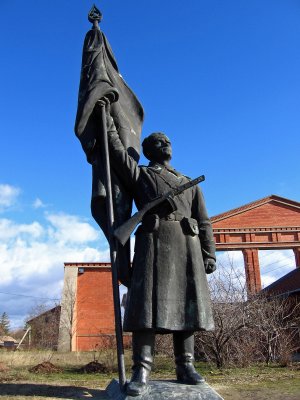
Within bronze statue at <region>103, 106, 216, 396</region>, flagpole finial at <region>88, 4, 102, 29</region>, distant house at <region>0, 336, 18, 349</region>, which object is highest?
flagpole finial at <region>88, 4, 102, 29</region>

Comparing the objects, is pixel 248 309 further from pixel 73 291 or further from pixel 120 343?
pixel 73 291

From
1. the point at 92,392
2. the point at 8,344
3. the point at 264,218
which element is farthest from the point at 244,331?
the point at 8,344

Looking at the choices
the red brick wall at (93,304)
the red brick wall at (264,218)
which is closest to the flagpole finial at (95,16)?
the red brick wall at (93,304)

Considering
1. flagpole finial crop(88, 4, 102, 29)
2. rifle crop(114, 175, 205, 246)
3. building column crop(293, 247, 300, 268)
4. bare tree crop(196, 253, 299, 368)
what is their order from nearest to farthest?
rifle crop(114, 175, 205, 246) < flagpole finial crop(88, 4, 102, 29) < bare tree crop(196, 253, 299, 368) < building column crop(293, 247, 300, 268)

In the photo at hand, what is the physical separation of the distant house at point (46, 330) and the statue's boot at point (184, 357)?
24612mm

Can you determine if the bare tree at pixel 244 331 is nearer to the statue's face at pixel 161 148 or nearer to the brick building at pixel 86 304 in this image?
the statue's face at pixel 161 148

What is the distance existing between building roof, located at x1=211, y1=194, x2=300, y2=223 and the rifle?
83.0 feet

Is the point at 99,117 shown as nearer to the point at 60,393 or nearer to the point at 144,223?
the point at 144,223

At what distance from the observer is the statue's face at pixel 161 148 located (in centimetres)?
479

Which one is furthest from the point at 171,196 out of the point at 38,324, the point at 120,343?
the point at 38,324

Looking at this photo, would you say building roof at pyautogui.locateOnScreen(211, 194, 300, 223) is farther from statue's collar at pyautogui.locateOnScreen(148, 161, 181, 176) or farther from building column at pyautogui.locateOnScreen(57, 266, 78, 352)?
statue's collar at pyautogui.locateOnScreen(148, 161, 181, 176)

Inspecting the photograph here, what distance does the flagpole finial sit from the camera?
5.29 m

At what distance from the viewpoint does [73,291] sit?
27844 mm

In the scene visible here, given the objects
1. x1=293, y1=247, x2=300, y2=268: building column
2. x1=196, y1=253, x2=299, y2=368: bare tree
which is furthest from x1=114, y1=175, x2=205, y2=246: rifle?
x1=293, y1=247, x2=300, y2=268: building column
